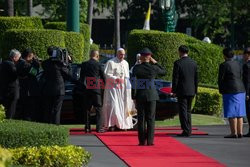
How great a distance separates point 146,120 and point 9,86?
3413 millimetres

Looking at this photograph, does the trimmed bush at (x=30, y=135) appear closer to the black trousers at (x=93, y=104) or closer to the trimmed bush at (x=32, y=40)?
the black trousers at (x=93, y=104)

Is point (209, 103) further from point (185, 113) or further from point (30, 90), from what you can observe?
point (30, 90)

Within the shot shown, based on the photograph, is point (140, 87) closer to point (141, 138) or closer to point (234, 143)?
point (141, 138)

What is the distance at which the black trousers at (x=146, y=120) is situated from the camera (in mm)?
16297

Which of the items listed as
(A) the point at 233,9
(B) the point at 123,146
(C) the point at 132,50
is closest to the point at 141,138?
(B) the point at 123,146

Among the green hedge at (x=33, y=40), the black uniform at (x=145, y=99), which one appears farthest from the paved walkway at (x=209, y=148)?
the green hedge at (x=33, y=40)

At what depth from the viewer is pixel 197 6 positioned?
70.5 m

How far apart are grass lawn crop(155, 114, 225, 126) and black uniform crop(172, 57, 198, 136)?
2.87 metres

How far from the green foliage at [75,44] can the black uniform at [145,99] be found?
833 centimetres

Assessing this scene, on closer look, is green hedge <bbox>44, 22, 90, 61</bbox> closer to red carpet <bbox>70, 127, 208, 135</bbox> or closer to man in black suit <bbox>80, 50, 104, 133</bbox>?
red carpet <bbox>70, 127, 208, 135</bbox>

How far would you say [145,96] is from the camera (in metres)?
16.4

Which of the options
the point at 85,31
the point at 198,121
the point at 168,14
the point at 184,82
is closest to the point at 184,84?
the point at 184,82

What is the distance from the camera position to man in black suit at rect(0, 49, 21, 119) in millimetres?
18453

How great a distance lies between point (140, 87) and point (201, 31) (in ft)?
178
